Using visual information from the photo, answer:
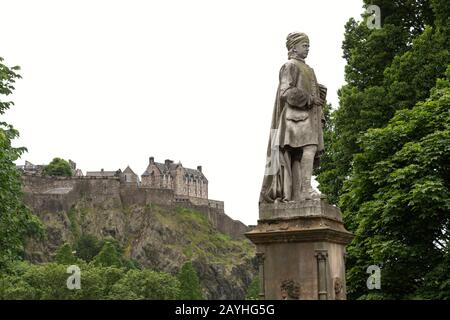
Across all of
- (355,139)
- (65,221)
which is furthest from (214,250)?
(355,139)

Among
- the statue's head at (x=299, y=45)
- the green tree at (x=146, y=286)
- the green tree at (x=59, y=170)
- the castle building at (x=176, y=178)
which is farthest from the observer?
the castle building at (x=176, y=178)

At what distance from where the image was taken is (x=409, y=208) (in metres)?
17.2

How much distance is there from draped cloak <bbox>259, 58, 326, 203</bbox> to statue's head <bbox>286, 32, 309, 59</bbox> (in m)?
0.22

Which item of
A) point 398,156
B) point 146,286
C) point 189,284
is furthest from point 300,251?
point 189,284

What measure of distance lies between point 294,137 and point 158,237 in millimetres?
111142

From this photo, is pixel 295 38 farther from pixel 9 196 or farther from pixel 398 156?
pixel 9 196

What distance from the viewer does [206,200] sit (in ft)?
494

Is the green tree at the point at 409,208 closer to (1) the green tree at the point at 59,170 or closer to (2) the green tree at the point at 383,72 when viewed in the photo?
(2) the green tree at the point at 383,72

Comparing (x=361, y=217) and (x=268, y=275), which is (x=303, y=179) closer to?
(x=268, y=275)

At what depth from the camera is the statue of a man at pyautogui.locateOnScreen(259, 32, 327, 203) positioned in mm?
10023

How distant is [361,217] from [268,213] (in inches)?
381

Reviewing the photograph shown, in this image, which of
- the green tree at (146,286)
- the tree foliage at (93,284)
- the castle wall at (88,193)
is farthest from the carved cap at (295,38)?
the castle wall at (88,193)

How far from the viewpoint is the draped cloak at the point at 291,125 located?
33.0 feet

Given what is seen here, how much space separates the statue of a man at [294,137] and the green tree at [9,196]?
11.3 m
